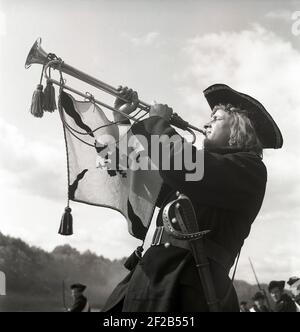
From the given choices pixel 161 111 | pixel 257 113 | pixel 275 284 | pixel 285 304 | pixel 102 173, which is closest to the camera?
pixel 161 111

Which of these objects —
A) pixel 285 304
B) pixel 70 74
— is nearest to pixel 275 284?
pixel 285 304

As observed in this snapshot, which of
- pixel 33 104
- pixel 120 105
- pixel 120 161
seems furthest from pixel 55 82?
pixel 120 161

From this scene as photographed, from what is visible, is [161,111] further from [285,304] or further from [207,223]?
[285,304]

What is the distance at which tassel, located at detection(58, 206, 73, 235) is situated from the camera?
11.2 ft

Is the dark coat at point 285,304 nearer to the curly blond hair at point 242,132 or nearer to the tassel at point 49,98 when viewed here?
the curly blond hair at point 242,132

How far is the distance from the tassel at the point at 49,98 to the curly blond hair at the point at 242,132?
133 centimetres

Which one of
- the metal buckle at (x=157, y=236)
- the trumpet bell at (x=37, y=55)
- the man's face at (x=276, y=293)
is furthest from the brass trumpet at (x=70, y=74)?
the man's face at (x=276, y=293)

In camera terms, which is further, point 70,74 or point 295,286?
point 295,286

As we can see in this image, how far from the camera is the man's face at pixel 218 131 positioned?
10.6 feet

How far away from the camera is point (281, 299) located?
7523 mm

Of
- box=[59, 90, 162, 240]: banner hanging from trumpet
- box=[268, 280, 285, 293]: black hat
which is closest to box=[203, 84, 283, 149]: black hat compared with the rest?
box=[59, 90, 162, 240]: banner hanging from trumpet

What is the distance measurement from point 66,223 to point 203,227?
1.12 m

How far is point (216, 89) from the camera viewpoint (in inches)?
136

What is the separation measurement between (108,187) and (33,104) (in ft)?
2.82
